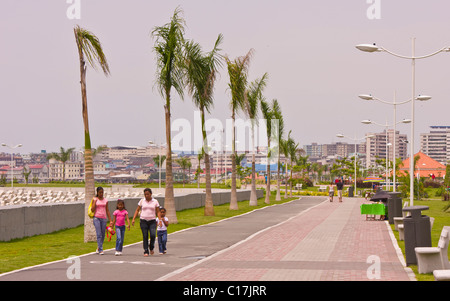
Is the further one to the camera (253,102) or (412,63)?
(253,102)

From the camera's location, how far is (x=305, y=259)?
1542cm

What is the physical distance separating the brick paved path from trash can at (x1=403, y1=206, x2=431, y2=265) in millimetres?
335

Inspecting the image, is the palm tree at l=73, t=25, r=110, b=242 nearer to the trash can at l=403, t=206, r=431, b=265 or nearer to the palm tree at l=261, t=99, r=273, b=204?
the trash can at l=403, t=206, r=431, b=265

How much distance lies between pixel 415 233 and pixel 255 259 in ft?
11.8

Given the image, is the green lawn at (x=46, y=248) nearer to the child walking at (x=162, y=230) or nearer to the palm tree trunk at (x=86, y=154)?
the palm tree trunk at (x=86, y=154)

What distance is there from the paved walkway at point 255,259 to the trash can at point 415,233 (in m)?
0.39

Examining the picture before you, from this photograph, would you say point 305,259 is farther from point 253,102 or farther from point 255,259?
point 253,102

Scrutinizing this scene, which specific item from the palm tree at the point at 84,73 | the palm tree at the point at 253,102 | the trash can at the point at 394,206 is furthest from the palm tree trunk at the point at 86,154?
the palm tree at the point at 253,102

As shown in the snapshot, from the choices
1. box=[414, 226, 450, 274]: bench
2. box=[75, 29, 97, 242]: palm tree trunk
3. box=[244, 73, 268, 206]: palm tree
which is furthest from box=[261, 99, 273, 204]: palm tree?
box=[414, 226, 450, 274]: bench

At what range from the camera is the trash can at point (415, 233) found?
13.8 meters

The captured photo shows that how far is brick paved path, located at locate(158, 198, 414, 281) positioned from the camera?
41.4 ft

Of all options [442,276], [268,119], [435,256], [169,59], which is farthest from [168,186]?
[268,119]

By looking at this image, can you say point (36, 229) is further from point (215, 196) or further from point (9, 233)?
point (215, 196)
